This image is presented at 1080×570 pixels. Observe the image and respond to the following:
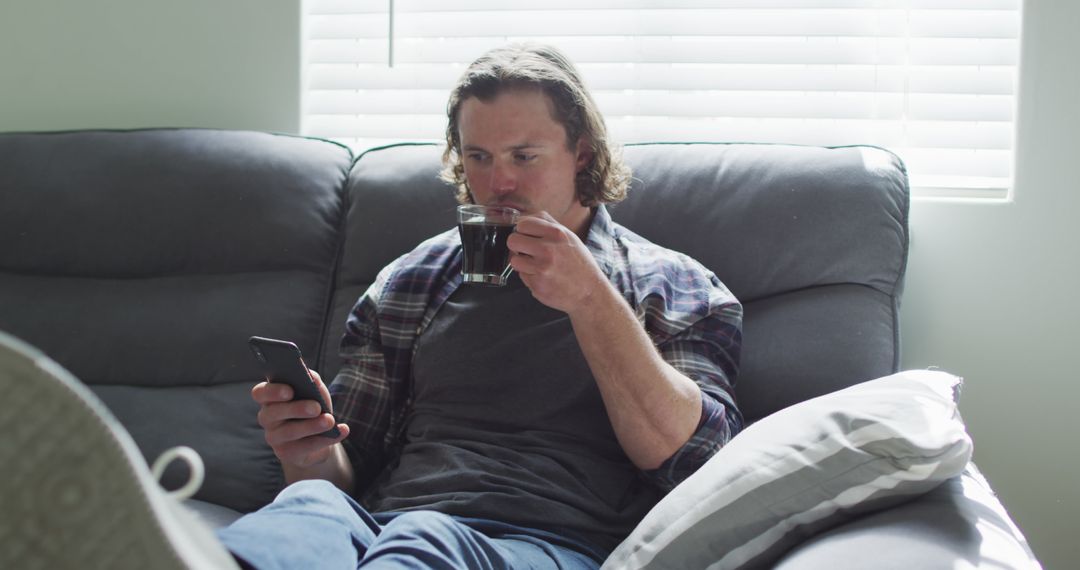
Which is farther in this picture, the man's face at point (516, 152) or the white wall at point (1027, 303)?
the white wall at point (1027, 303)

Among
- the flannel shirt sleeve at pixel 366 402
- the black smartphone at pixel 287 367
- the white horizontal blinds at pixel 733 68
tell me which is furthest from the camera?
the white horizontal blinds at pixel 733 68

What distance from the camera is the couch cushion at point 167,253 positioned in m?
1.96

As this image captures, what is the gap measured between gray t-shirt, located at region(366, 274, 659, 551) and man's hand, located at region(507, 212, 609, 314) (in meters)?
0.18

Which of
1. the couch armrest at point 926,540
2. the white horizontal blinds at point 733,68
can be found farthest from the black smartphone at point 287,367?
the white horizontal blinds at point 733,68

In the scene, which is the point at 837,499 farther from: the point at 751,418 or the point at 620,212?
the point at 620,212

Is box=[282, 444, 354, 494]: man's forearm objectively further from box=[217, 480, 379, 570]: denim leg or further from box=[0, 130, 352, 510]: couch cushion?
box=[0, 130, 352, 510]: couch cushion

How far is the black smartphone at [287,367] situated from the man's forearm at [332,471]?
97 millimetres

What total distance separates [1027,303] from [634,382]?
A: 1.03 meters

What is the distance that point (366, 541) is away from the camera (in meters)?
1.24

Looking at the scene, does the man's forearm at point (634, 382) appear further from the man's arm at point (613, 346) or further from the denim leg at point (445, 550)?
the denim leg at point (445, 550)

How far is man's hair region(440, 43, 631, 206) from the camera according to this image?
1.61 m

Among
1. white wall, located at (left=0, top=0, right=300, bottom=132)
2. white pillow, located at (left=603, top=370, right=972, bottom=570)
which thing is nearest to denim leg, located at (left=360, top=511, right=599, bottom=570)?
white pillow, located at (left=603, top=370, right=972, bottom=570)

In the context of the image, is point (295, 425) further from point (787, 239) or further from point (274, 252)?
point (787, 239)

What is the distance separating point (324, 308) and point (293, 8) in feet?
2.53
